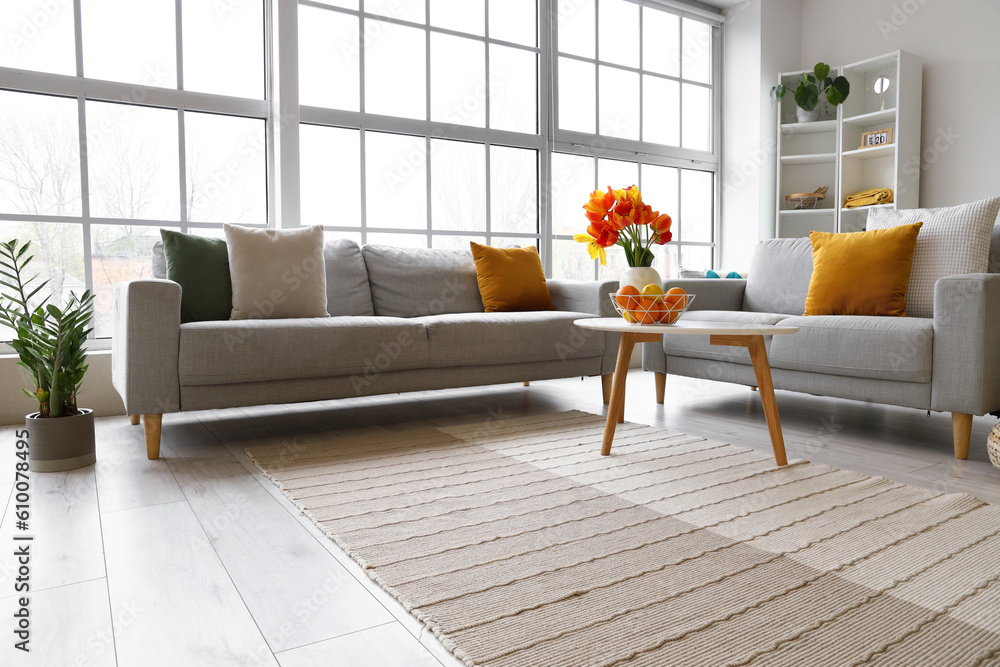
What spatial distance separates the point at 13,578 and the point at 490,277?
95.5 inches

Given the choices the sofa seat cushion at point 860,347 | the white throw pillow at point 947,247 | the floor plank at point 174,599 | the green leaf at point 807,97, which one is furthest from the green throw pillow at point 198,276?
the green leaf at point 807,97

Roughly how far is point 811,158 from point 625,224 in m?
3.30

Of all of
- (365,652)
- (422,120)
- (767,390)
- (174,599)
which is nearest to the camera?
(365,652)

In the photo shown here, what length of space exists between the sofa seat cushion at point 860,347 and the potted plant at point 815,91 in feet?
8.97

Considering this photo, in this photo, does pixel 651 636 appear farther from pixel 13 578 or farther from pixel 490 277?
pixel 490 277

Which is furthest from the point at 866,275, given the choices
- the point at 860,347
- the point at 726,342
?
the point at 726,342

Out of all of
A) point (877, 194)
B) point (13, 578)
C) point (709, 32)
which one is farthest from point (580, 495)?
point (709, 32)

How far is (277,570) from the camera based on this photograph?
53.7 inches

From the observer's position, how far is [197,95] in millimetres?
3385

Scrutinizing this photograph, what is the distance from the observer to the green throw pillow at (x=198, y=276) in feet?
9.02

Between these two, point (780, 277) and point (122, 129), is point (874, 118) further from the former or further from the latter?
point (122, 129)

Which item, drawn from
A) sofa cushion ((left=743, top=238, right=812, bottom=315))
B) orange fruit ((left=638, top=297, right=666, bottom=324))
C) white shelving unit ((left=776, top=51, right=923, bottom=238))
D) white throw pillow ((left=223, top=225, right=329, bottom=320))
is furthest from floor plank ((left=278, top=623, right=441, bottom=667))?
white shelving unit ((left=776, top=51, right=923, bottom=238))

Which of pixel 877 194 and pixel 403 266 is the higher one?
pixel 877 194

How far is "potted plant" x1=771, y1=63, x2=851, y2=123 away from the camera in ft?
15.0
